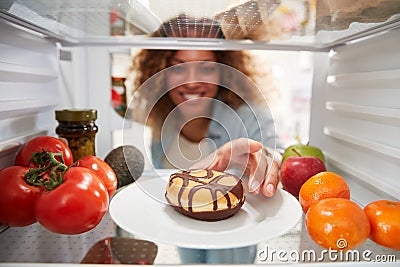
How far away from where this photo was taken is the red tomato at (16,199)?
29.4 inches

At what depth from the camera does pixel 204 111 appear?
154cm

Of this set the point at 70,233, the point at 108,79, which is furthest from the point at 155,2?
the point at 108,79

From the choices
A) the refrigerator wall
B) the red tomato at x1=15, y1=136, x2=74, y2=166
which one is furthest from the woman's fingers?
the red tomato at x1=15, y1=136, x2=74, y2=166

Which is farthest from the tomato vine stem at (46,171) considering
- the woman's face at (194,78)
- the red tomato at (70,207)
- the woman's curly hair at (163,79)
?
the woman's face at (194,78)

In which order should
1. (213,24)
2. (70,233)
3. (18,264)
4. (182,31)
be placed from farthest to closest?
1. (182,31)
2. (213,24)
3. (70,233)
4. (18,264)

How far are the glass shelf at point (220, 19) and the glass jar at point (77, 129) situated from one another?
0.23 metres

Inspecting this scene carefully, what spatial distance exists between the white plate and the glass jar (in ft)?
0.73

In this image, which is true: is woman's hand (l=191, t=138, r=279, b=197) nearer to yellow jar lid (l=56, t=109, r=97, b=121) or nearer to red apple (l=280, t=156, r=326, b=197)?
red apple (l=280, t=156, r=326, b=197)

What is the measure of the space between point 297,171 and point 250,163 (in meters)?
0.14

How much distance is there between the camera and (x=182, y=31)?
1.11 m

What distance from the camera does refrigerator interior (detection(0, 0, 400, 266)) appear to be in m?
0.75

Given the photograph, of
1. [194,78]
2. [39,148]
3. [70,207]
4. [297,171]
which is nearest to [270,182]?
[297,171]

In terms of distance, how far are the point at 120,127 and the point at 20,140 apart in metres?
0.57

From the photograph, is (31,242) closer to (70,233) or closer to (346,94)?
(70,233)
